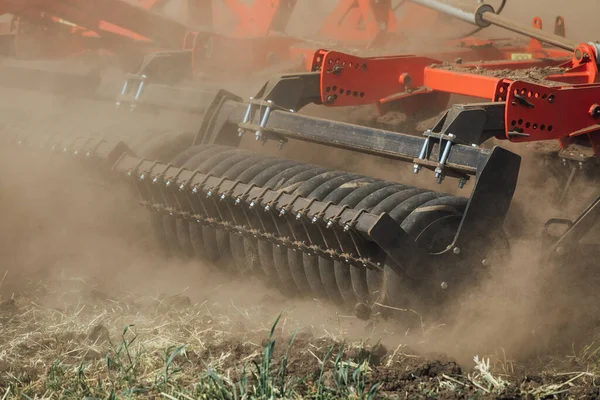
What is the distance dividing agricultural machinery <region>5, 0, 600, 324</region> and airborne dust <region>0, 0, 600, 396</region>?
104mm

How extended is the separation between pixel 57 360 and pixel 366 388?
1.18 meters

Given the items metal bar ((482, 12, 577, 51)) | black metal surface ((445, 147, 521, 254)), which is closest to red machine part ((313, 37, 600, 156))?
metal bar ((482, 12, 577, 51))

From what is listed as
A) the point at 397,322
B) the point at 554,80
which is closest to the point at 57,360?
the point at 397,322

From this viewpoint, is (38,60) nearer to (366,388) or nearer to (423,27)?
(423,27)

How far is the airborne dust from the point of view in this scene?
3863 mm

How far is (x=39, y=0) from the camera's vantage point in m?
8.11

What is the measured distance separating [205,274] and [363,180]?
3.72 ft

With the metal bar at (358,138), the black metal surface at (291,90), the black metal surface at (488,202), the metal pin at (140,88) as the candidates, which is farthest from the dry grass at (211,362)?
the metal pin at (140,88)

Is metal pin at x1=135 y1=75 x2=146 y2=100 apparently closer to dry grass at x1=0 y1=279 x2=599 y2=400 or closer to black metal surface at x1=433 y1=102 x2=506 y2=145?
dry grass at x1=0 y1=279 x2=599 y2=400

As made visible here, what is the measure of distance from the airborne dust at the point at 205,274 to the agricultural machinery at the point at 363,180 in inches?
4.1

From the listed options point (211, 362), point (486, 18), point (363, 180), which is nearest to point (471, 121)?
point (363, 180)

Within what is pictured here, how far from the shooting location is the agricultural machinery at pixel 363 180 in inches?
149

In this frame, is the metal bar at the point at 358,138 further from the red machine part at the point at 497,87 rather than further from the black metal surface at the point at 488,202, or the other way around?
the red machine part at the point at 497,87

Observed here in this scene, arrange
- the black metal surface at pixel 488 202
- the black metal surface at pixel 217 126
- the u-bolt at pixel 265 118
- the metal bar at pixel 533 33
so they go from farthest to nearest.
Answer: the metal bar at pixel 533 33
the black metal surface at pixel 217 126
the u-bolt at pixel 265 118
the black metal surface at pixel 488 202
